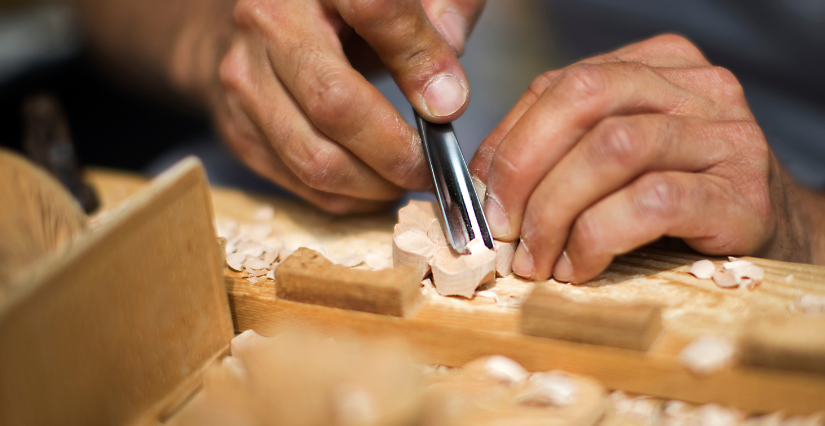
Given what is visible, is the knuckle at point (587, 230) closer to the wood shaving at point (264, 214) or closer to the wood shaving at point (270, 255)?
the wood shaving at point (270, 255)

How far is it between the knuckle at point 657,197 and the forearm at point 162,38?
3.55 feet

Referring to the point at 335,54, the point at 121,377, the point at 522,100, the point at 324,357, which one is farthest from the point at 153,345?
the point at 522,100

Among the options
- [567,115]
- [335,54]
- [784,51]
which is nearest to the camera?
[567,115]

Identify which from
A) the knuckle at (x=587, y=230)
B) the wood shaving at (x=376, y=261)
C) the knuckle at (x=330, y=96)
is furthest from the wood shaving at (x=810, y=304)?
the knuckle at (x=330, y=96)

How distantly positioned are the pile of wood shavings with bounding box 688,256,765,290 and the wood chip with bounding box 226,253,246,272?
71 centimetres

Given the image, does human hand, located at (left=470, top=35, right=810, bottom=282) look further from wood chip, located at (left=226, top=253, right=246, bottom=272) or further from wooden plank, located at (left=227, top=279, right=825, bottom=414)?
wood chip, located at (left=226, top=253, right=246, bottom=272)

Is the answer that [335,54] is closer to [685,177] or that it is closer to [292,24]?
[292,24]

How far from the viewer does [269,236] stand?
1.11 metres

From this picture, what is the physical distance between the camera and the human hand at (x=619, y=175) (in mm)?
773

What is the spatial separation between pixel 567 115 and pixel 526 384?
1.24ft

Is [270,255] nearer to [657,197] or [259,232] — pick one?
[259,232]

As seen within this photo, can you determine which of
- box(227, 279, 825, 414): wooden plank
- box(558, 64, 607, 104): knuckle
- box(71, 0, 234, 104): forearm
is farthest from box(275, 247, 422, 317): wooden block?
box(71, 0, 234, 104): forearm

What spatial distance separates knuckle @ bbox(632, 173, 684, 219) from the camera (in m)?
0.77

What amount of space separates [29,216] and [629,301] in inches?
30.2
